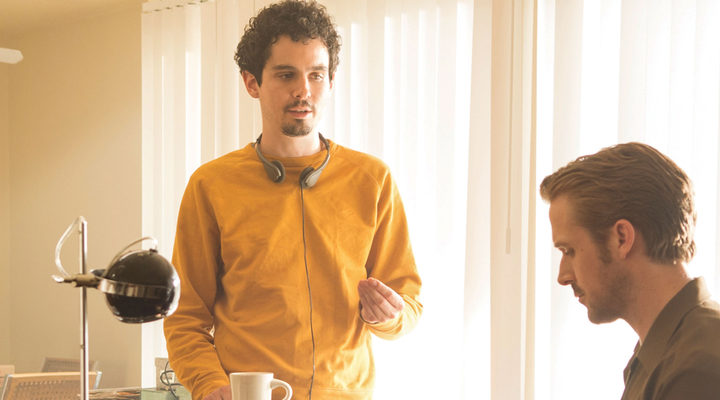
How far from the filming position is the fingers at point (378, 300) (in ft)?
6.16

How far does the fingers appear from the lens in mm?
1879

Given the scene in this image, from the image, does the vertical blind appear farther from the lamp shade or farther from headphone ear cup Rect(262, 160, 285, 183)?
the lamp shade

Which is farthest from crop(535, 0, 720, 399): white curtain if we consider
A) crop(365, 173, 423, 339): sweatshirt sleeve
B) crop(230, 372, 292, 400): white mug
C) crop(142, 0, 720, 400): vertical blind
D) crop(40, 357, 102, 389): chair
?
crop(40, 357, 102, 389): chair

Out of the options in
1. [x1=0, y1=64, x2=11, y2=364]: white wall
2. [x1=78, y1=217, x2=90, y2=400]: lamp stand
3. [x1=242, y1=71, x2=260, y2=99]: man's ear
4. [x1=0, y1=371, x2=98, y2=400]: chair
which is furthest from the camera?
[x1=0, y1=64, x2=11, y2=364]: white wall

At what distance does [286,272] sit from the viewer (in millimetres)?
1986

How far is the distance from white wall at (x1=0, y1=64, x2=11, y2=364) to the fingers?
5309mm

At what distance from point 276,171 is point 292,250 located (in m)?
0.22

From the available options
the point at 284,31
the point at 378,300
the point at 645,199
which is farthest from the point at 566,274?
the point at 284,31

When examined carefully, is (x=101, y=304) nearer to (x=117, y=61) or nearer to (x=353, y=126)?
(x=117, y=61)

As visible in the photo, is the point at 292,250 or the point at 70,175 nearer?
the point at 292,250

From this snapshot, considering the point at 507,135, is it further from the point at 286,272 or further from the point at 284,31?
the point at 286,272

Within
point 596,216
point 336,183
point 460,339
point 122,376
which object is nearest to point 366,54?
point 460,339

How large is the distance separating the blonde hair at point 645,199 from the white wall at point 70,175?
432cm

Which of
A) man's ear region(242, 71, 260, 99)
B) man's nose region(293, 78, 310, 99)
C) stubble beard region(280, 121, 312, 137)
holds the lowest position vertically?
stubble beard region(280, 121, 312, 137)
